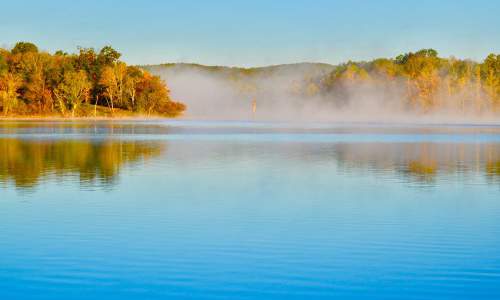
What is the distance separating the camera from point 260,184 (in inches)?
1085

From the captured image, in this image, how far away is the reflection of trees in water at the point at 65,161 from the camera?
2945cm

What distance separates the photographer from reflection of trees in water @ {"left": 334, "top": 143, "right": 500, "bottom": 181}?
33.9 m

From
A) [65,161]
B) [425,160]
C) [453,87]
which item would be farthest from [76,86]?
[425,160]

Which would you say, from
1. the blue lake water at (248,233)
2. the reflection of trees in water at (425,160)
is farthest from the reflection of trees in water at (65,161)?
the reflection of trees in water at (425,160)

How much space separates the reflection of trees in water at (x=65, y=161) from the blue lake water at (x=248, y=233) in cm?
28

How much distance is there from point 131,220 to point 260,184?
9.67 meters

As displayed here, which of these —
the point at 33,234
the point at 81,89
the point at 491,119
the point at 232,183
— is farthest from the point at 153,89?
the point at 33,234

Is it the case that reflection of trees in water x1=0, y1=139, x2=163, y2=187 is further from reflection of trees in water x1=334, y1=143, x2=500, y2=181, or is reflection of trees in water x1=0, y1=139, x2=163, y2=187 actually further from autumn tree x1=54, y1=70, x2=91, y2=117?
autumn tree x1=54, y1=70, x2=91, y2=117

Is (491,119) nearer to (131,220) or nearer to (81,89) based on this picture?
(81,89)

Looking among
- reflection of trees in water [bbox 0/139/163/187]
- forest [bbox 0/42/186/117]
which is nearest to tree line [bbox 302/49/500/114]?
forest [bbox 0/42/186/117]

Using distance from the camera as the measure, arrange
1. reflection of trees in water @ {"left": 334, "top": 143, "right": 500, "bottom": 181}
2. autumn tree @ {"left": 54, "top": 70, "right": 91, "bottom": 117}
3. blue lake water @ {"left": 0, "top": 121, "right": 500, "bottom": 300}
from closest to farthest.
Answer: blue lake water @ {"left": 0, "top": 121, "right": 500, "bottom": 300}, reflection of trees in water @ {"left": 334, "top": 143, "right": 500, "bottom": 181}, autumn tree @ {"left": 54, "top": 70, "right": 91, "bottom": 117}

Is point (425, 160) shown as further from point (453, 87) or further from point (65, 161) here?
point (453, 87)

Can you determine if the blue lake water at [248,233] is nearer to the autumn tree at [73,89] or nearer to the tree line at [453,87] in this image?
the autumn tree at [73,89]

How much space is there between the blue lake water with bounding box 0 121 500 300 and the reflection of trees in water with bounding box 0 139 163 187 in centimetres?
28
